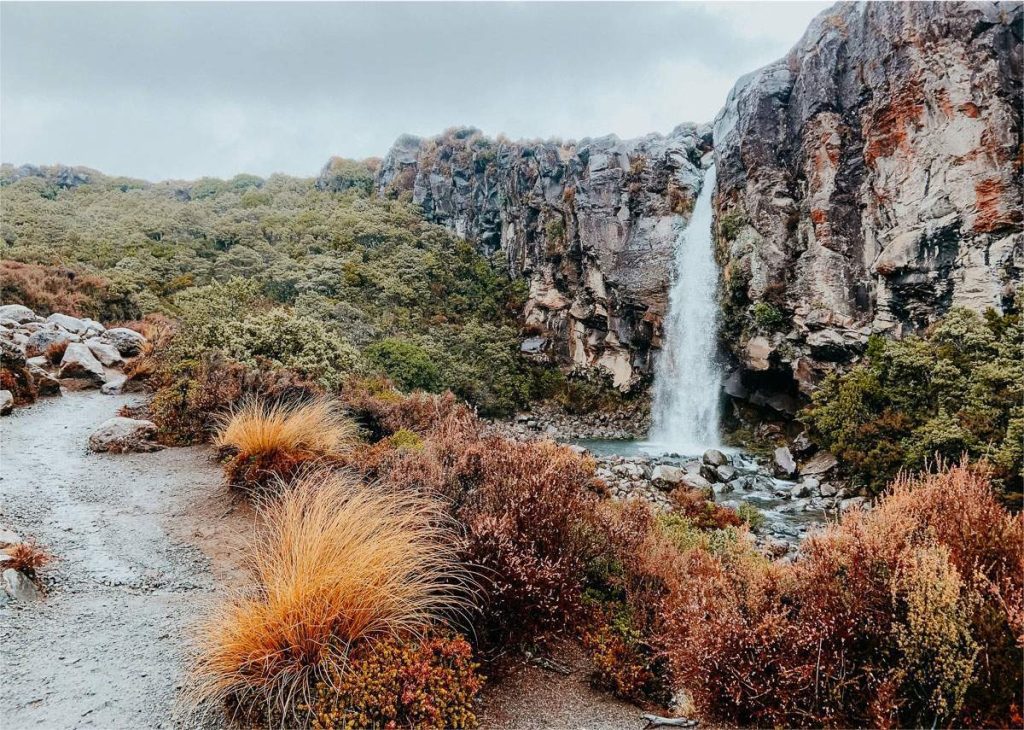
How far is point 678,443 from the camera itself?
21031mm

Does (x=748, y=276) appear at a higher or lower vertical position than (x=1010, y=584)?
higher

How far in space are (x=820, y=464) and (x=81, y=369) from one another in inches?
747

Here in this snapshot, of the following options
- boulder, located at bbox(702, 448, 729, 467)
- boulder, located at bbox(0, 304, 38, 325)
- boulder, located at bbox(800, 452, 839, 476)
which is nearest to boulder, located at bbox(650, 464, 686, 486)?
boulder, located at bbox(702, 448, 729, 467)

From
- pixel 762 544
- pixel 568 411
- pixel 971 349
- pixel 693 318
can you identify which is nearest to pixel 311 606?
pixel 762 544

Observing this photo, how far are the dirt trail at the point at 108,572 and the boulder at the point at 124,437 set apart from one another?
0.19 m

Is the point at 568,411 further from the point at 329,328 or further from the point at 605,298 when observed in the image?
the point at 329,328

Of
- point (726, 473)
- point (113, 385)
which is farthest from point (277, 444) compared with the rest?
point (726, 473)

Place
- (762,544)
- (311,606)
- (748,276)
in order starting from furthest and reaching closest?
(748,276), (762,544), (311,606)

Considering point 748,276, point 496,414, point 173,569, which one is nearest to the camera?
point 173,569

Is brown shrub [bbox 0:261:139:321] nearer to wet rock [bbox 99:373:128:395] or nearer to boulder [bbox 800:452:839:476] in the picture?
wet rock [bbox 99:373:128:395]

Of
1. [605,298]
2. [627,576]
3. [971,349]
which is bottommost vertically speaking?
[627,576]

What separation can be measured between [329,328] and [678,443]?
15319 millimetres

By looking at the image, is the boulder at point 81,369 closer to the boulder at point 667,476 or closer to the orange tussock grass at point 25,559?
the orange tussock grass at point 25,559

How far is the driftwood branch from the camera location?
276 centimetres
